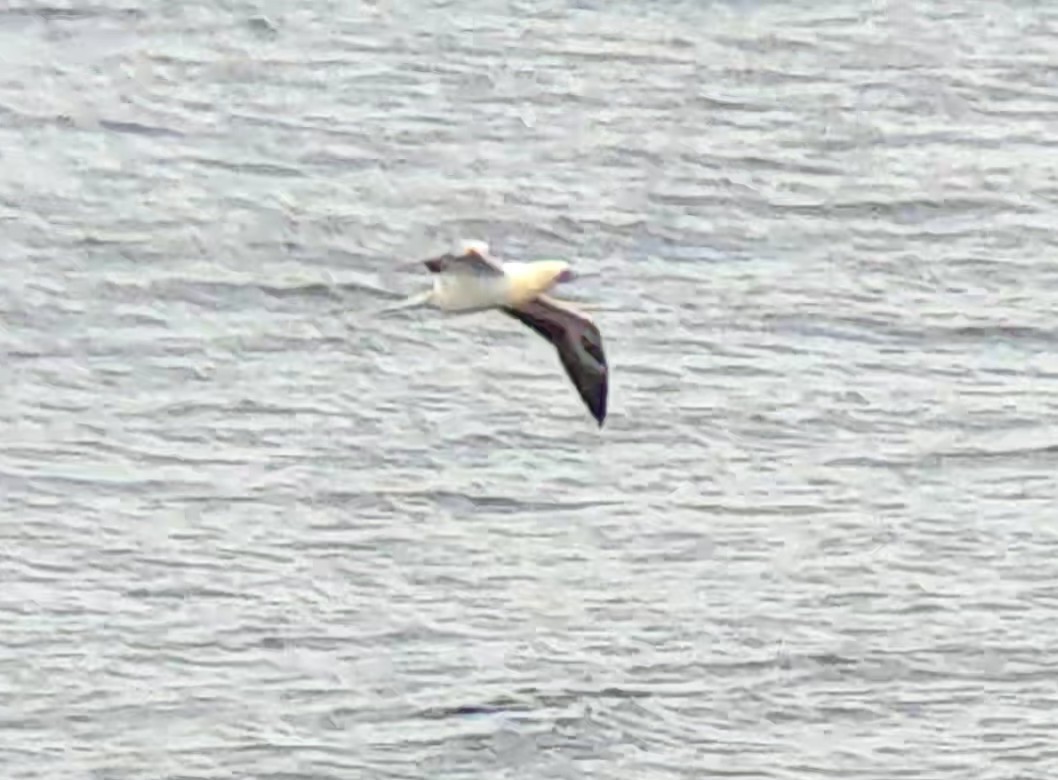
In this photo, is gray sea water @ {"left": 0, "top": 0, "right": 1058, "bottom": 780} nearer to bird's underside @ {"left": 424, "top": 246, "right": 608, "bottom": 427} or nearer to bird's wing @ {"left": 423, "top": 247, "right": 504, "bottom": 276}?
bird's underside @ {"left": 424, "top": 246, "right": 608, "bottom": 427}

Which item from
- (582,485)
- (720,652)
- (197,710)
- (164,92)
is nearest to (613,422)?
(582,485)

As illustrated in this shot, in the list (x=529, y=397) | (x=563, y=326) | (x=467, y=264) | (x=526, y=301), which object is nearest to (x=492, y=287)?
(x=467, y=264)

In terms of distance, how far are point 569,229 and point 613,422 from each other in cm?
122

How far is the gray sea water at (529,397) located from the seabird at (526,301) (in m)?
1.54

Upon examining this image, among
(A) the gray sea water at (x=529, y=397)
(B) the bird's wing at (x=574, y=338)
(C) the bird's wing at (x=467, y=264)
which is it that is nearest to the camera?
(C) the bird's wing at (x=467, y=264)

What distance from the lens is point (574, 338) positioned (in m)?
8.08

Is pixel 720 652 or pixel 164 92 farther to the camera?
pixel 164 92

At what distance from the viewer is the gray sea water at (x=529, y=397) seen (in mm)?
9664

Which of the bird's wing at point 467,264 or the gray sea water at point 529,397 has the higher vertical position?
the gray sea water at point 529,397

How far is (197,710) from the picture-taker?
9.52m

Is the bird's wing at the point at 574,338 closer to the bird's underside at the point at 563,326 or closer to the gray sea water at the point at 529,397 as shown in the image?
the bird's underside at the point at 563,326

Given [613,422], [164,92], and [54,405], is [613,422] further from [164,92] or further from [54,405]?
[164,92]

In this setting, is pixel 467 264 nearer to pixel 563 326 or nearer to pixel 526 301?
pixel 526 301

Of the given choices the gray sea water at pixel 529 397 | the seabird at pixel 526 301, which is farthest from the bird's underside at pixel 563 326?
the gray sea water at pixel 529 397
